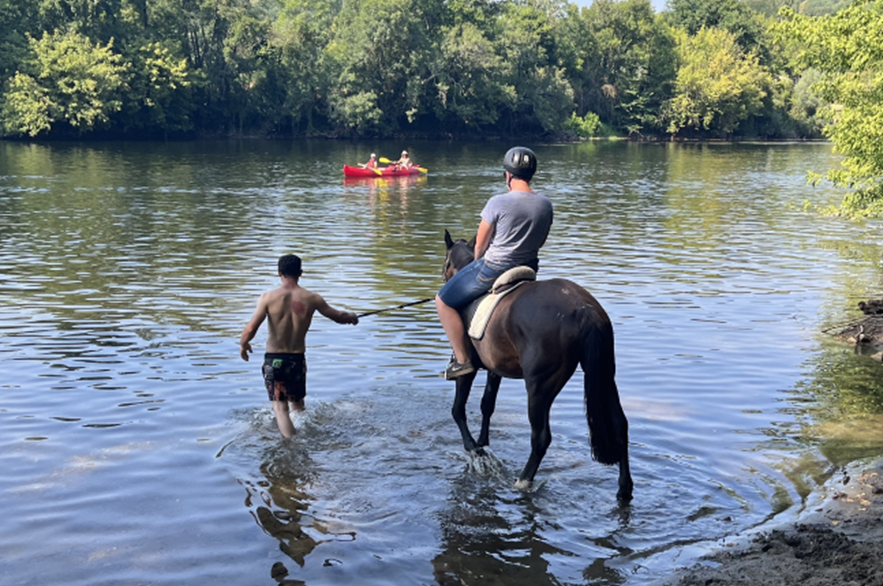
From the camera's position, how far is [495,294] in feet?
27.8

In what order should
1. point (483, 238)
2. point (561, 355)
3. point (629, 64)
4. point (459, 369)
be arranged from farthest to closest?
point (629, 64)
point (459, 369)
point (483, 238)
point (561, 355)

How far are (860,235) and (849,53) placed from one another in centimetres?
1093

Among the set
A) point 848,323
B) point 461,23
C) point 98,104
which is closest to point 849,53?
point 848,323

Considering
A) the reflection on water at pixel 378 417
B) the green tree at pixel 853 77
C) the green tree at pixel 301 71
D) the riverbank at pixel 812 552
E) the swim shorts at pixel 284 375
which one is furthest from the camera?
the green tree at pixel 301 71

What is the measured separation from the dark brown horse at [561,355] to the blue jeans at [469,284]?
12.9 inches

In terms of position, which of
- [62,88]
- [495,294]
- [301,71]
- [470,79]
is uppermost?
[301,71]

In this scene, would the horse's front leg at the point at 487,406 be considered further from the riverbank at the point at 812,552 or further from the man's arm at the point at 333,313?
the riverbank at the point at 812,552

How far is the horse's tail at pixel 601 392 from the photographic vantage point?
7691mm

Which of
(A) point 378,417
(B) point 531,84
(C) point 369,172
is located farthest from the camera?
(B) point 531,84

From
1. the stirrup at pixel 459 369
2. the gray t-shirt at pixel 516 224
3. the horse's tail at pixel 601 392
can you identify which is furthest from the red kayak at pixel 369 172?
the horse's tail at pixel 601 392

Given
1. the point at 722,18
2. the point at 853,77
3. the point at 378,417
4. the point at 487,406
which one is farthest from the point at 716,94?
the point at 487,406

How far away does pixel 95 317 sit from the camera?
15531 millimetres

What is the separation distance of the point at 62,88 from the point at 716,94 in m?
67.6

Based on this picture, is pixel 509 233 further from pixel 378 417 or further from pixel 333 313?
pixel 378 417
